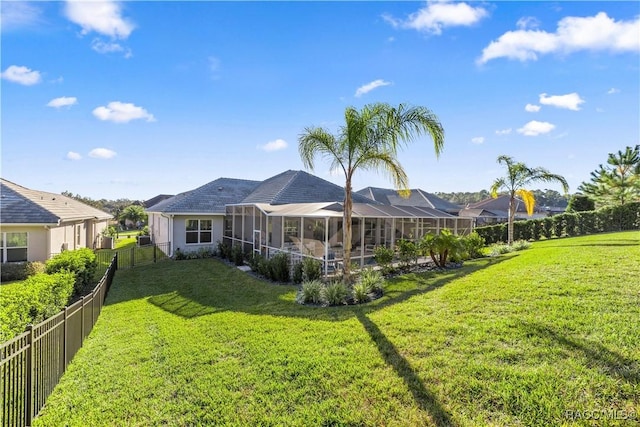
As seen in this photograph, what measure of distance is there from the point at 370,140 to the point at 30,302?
9654 mm

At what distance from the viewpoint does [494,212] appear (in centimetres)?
4534

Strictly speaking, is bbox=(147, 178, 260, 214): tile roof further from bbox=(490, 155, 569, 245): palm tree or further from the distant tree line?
the distant tree line

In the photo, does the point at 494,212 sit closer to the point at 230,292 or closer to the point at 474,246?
the point at 474,246

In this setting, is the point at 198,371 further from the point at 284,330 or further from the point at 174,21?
the point at 174,21

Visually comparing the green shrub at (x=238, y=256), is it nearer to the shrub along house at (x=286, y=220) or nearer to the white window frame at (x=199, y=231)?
the shrub along house at (x=286, y=220)

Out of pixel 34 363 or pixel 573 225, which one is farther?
pixel 573 225

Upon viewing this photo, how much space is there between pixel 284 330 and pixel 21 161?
1842 cm

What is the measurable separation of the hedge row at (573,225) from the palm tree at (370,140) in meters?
16.9

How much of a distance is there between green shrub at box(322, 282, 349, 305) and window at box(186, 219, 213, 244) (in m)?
14.2

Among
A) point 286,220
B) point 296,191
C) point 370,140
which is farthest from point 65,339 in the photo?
point 296,191

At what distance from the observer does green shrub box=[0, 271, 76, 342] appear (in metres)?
5.62

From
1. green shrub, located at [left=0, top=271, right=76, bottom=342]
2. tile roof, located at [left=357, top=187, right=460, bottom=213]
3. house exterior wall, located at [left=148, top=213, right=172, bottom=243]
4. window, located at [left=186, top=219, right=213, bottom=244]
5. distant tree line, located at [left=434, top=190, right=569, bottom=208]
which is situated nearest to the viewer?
green shrub, located at [left=0, top=271, right=76, bottom=342]

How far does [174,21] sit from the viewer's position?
35.7ft

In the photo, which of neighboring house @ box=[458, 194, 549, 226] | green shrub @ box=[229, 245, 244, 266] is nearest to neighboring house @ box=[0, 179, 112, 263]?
green shrub @ box=[229, 245, 244, 266]
